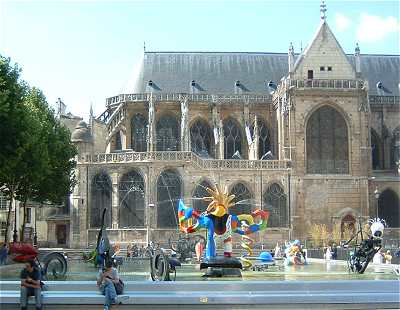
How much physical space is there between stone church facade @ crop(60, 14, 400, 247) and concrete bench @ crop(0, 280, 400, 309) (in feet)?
103

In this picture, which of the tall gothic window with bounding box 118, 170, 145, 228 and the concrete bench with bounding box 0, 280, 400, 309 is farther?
the tall gothic window with bounding box 118, 170, 145, 228

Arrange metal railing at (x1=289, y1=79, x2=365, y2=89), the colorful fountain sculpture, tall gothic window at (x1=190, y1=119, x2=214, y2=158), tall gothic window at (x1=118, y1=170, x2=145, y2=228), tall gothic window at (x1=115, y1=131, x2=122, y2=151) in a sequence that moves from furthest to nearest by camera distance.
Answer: tall gothic window at (x1=115, y1=131, x2=122, y2=151)
tall gothic window at (x1=190, y1=119, x2=214, y2=158)
metal railing at (x1=289, y1=79, x2=365, y2=89)
tall gothic window at (x1=118, y1=170, x2=145, y2=228)
the colorful fountain sculpture

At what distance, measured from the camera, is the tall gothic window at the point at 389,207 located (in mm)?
52878

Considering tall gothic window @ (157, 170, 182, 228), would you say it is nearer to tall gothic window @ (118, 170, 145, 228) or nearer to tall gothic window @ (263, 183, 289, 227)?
tall gothic window @ (118, 170, 145, 228)

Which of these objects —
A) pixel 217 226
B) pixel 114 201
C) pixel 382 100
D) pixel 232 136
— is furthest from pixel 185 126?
pixel 217 226

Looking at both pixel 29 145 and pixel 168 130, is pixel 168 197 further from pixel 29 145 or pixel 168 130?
pixel 29 145

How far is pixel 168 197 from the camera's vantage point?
4728 centimetres

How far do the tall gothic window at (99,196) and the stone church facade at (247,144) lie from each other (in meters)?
0.07

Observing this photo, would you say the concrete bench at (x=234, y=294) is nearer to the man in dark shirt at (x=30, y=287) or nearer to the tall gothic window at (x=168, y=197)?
the man in dark shirt at (x=30, y=287)

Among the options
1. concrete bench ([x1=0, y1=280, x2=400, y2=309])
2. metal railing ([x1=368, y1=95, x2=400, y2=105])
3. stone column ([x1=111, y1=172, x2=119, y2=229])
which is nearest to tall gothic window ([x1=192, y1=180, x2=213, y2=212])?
stone column ([x1=111, y1=172, x2=119, y2=229])

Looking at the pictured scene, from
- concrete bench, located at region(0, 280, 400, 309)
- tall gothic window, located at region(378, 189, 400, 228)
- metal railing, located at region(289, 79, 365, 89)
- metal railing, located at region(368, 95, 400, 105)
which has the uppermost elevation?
metal railing, located at region(289, 79, 365, 89)

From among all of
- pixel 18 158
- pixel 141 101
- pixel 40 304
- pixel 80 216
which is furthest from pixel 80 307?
pixel 141 101

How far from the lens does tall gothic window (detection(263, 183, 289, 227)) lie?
49812mm

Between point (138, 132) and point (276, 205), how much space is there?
44.3ft
